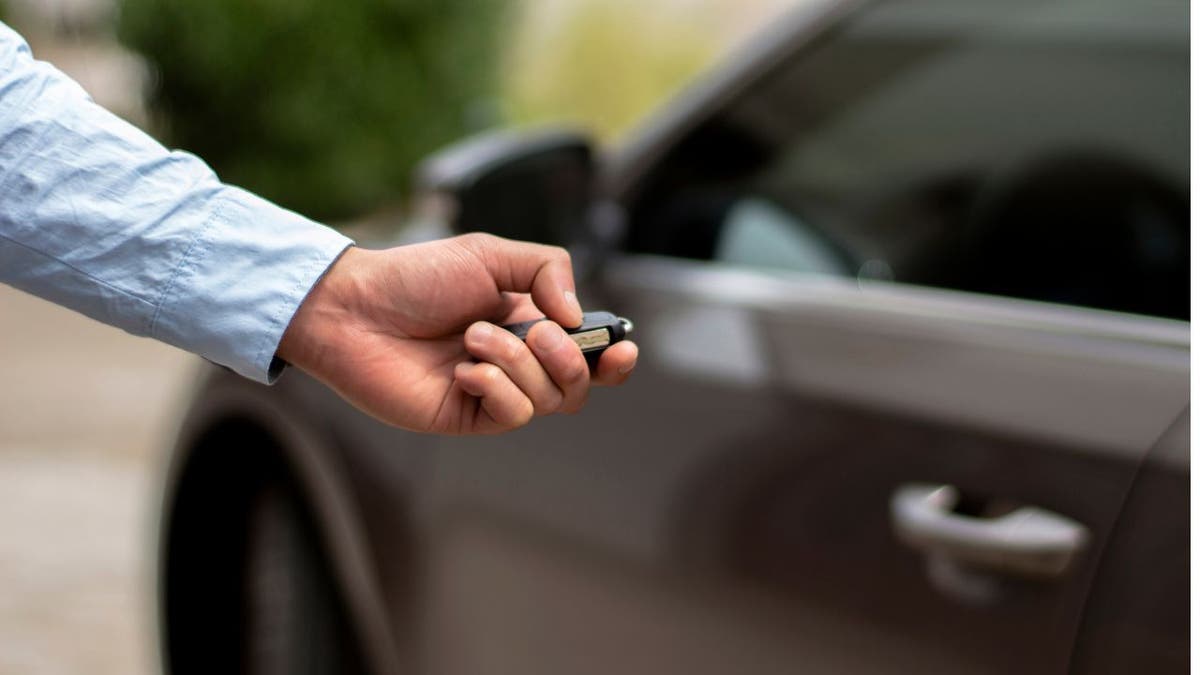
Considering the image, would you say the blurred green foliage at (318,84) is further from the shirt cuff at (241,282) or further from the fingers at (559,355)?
the fingers at (559,355)

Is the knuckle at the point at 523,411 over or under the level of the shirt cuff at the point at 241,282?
under

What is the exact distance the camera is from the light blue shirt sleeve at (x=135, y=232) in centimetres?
143

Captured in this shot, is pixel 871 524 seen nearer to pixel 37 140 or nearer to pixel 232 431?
pixel 37 140

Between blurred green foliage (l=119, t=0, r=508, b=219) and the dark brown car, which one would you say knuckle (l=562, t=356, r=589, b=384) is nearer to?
the dark brown car

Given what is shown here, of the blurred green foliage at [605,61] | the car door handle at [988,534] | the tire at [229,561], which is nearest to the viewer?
the car door handle at [988,534]

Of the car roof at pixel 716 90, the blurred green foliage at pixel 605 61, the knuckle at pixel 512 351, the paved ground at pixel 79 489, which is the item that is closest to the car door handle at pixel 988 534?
the knuckle at pixel 512 351

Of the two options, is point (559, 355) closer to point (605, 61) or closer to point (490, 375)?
point (490, 375)

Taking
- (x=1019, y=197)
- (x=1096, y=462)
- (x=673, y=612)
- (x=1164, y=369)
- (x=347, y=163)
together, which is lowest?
(x=673, y=612)

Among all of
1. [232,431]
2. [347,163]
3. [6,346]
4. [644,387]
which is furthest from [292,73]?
[644,387]

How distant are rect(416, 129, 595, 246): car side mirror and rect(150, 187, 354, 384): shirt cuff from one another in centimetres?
101

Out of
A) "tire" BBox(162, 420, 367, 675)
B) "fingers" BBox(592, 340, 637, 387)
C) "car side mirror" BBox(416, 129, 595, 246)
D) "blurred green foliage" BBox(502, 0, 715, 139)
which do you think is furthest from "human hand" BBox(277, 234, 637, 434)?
"blurred green foliage" BBox(502, 0, 715, 139)

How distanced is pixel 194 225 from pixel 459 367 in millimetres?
273

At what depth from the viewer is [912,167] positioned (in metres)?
2.59

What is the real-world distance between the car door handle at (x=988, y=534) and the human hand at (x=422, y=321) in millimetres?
390
